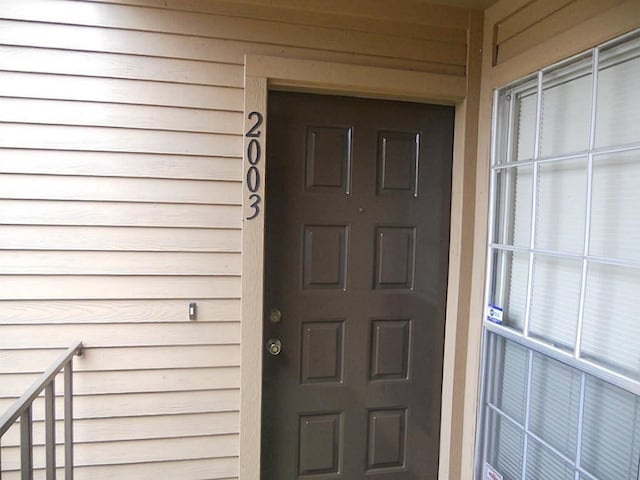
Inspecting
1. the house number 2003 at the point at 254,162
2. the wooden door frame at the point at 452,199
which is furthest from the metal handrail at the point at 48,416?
the house number 2003 at the point at 254,162

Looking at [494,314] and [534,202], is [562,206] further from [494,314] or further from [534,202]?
[494,314]

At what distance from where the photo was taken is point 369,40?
67.7 inches

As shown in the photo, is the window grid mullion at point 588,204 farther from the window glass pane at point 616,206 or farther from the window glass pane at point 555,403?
the window glass pane at point 555,403

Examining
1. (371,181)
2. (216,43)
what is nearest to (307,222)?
(371,181)

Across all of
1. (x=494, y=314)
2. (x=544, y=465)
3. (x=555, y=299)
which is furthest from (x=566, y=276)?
(x=544, y=465)

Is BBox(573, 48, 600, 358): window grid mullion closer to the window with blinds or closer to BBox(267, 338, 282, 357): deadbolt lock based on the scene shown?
the window with blinds

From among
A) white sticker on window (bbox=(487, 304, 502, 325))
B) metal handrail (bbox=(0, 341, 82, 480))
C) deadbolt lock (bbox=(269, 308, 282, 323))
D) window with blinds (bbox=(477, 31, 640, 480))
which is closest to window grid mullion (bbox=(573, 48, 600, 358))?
window with blinds (bbox=(477, 31, 640, 480))

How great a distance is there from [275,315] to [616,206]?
4.42ft

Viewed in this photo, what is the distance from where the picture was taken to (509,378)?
5.49 feet

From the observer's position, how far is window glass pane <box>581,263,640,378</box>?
1.19m

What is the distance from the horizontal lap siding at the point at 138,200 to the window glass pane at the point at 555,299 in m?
1.04

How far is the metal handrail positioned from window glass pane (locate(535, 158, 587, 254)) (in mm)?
1821

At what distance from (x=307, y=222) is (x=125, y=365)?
98cm

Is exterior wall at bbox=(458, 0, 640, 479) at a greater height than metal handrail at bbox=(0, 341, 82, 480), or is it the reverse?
exterior wall at bbox=(458, 0, 640, 479)
